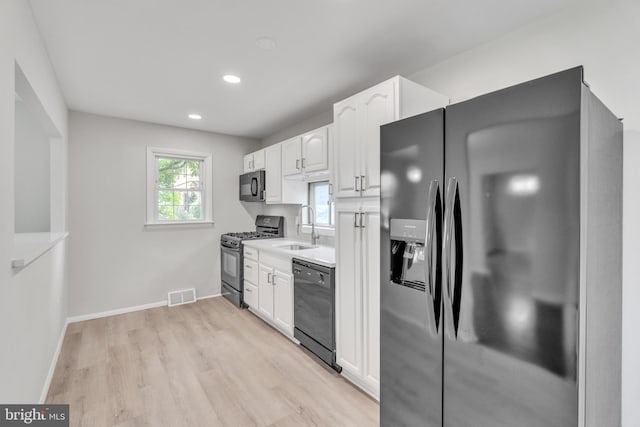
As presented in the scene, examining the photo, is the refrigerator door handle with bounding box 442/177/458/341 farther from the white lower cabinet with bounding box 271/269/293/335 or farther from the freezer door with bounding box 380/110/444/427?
the white lower cabinet with bounding box 271/269/293/335

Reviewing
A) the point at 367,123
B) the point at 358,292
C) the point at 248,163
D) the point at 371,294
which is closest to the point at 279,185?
the point at 248,163

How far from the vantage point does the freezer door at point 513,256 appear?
990 millimetres

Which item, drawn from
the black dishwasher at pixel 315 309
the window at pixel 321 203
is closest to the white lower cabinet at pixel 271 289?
the black dishwasher at pixel 315 309

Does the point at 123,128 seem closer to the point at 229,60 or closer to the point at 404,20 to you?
the point at 229,60

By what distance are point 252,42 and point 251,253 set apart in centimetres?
242

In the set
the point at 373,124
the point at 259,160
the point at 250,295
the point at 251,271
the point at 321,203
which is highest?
the point at 259,160

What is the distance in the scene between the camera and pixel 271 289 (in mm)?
3285

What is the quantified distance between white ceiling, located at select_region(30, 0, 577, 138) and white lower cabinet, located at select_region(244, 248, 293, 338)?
1.77 meters

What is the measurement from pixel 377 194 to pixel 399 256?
57 cm

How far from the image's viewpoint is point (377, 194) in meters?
2.04

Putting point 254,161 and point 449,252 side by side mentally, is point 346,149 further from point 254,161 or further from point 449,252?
point 254,161

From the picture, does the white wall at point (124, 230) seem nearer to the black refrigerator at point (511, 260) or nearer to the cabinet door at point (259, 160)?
the cabinet door at point (259, 160)

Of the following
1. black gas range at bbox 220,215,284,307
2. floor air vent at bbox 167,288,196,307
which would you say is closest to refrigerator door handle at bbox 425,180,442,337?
black gas range at bbox 220,215,284,307

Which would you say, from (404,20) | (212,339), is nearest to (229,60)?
(404,20)
